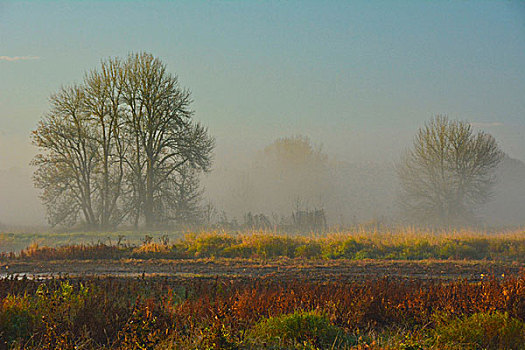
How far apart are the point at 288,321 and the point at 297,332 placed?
0.68 feet

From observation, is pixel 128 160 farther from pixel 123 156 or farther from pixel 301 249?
pixel 301 249

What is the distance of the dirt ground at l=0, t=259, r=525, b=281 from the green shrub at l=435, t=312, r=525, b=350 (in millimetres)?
5103

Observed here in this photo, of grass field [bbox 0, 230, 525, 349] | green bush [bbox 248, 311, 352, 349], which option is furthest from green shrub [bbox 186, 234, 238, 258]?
green bush [bbox 248, 311, 352, 349]

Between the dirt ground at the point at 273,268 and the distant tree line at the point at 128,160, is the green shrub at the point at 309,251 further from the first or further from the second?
the distant tree line at the point at 128,160

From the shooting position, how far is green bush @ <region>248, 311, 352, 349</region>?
605 cm

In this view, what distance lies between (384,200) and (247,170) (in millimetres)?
24597

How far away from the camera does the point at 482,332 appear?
6.54 meters

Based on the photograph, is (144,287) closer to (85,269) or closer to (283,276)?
(283,276)

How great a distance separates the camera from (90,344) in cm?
593

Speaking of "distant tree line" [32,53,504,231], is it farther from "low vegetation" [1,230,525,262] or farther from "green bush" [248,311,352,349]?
"green bush" [248,311,352,349]

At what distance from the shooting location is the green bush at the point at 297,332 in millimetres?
6050

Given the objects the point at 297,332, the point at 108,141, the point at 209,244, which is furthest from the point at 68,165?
the point at 297,332

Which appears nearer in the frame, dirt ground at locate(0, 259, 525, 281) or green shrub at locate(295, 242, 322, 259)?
dirt ground at locate(0, 259, 525, 281)

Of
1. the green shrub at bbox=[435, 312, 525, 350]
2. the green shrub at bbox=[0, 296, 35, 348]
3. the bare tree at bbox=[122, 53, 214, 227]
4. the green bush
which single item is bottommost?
the green shrub at bbox=[435, 312, 525, 350]
